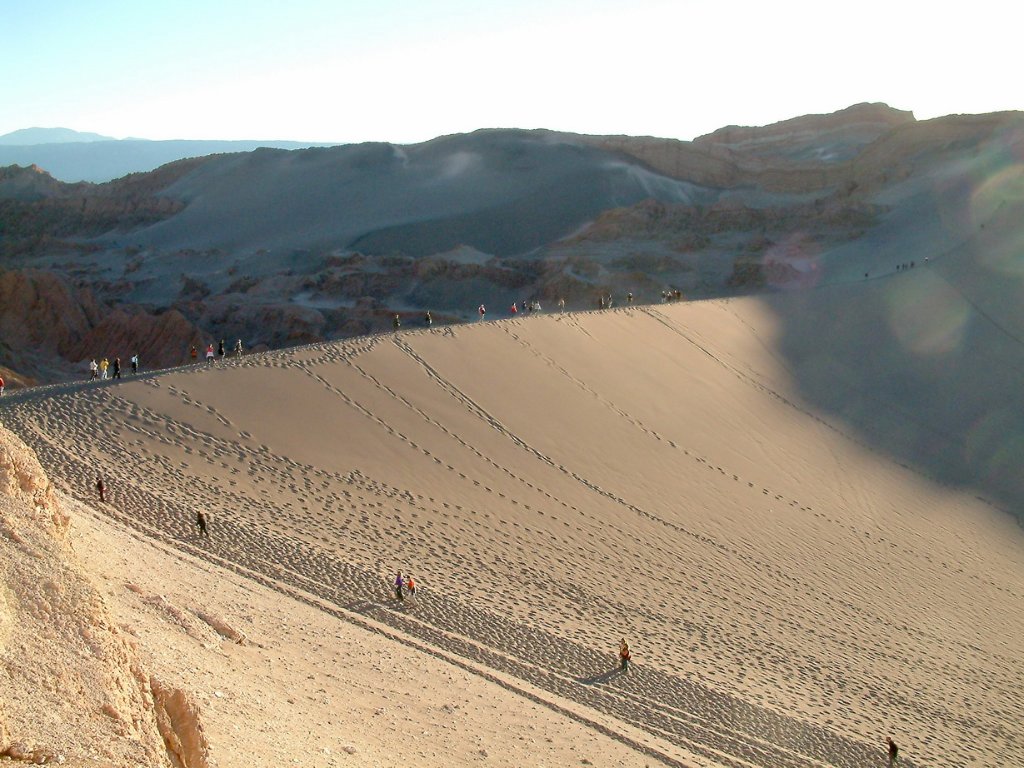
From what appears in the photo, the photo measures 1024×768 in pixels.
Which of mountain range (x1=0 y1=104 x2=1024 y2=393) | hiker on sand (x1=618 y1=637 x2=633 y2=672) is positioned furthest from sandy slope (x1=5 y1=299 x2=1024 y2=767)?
mountain range (x1=0 y1=104 x2=1024 y2=393)

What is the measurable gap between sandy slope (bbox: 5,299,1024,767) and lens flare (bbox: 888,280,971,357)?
24.9 feet

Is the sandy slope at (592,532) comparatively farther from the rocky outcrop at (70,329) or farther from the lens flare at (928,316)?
the rocky outcrop at (70,329)

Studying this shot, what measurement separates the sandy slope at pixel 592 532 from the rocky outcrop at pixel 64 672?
→ 2.97 ft

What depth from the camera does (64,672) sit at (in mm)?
4875

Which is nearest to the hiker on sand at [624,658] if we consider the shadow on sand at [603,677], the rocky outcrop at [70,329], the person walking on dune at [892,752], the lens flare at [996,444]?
the shadow on sand at [603,677]

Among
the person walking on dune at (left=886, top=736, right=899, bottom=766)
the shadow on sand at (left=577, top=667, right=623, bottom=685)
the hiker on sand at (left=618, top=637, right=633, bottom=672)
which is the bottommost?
the person walking on dune at (left=886, top=736, right=899, bottom=766)

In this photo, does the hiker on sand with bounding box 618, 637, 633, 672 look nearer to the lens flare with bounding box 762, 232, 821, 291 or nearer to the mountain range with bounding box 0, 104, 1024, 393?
the mountain range with bounding box 0, 104, 1024, 393

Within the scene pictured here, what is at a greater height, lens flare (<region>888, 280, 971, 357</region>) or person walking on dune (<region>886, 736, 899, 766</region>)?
lens flare (<region>888, 280, 971, 357</region>)

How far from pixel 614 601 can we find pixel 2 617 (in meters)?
8.21

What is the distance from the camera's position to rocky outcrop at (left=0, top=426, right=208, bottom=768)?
4.38m

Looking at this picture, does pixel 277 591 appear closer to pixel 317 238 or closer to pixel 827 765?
pixel 827 765

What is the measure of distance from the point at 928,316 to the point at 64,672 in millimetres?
27701

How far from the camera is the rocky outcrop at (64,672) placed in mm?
4383

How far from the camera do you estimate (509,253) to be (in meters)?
48.4
